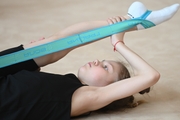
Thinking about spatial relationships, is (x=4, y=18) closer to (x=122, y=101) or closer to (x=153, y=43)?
(x=153, y=43)

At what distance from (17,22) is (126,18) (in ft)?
3.62

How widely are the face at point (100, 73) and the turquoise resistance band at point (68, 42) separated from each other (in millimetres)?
108

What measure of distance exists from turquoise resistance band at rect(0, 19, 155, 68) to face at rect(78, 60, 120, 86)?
11 cm

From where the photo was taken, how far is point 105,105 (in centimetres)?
130

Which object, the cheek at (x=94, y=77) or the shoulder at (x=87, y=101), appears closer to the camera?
the shoulder at (x=87, y=101)

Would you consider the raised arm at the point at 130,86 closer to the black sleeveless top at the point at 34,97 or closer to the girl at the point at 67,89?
the girl at the point at 67,89

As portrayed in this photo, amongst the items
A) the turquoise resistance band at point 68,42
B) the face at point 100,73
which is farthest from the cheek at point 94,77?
the turquoise resistance band at point 68,42

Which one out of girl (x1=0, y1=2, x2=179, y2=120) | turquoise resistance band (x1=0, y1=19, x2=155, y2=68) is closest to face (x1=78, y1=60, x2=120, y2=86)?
girl (x1=0, y1=2, x2=179, y2=120)

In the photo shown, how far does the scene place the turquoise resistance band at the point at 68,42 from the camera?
138 centimetres

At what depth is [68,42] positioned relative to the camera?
1385mm

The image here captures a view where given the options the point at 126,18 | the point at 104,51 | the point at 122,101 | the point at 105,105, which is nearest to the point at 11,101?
the point at 105,105

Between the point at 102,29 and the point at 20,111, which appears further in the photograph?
the point at 102,29

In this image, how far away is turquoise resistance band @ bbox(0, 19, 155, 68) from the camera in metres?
1.38

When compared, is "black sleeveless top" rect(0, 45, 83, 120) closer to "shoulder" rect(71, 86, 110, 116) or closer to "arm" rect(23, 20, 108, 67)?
"shoulder" rect(71, 86, 110, 116)
